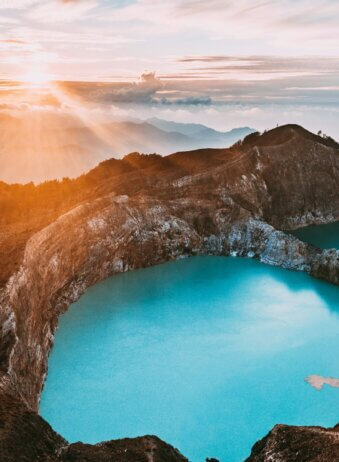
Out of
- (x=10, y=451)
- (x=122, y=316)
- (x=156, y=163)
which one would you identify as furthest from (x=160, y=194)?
(x=10, y=451)

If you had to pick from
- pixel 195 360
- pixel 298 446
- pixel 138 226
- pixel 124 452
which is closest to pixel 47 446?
pixel 124 452

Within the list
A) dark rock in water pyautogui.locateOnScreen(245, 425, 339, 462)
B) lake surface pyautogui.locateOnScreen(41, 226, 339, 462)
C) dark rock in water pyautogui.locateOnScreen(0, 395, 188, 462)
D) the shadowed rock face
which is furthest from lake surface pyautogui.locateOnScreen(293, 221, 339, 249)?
dark rock in water pyautogui.locateOnScreen(0, 395, 188, 462)

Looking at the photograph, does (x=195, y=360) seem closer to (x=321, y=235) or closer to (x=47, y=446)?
(x=47, y=446)

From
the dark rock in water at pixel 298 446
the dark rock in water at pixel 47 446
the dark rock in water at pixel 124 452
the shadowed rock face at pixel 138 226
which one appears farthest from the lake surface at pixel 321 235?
the dark rock in water at pixel 47 446

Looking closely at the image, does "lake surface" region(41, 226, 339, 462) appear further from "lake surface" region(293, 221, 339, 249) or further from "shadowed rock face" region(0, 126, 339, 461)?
"lake surface" region(293, 221, 339, 249)

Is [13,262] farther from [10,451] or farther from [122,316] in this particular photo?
[10,451]

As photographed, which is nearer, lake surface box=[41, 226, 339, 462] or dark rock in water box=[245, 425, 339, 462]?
dark rock in water box=[245, 425, 339, 462]

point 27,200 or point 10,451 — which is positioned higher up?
point 27,200
